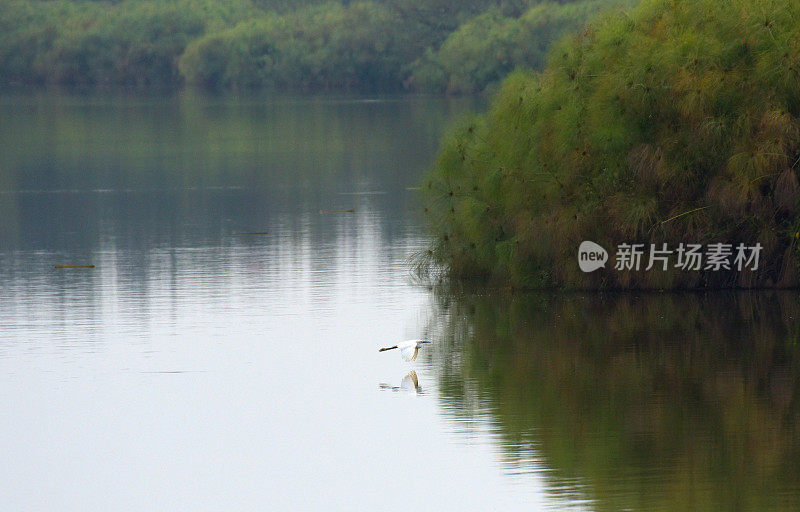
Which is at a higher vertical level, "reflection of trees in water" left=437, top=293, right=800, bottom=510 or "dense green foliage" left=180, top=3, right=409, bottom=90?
"dense green foliage" left=180, top=3, right=409, bottom=90

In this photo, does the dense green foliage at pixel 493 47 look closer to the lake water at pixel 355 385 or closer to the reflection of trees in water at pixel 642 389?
the lake water at pixel 355 385

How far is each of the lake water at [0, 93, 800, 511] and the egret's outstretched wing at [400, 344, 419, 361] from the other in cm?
16

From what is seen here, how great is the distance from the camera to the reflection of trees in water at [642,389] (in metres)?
11.0

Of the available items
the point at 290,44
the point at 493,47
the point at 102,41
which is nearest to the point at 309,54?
the point at 290,44

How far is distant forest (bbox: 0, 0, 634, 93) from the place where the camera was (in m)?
104

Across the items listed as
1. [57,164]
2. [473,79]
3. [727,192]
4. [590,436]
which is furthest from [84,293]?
[473,79]

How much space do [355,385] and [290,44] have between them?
4164 inches

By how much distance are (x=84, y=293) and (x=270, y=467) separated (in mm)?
8993

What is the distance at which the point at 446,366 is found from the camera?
1514 centimetres

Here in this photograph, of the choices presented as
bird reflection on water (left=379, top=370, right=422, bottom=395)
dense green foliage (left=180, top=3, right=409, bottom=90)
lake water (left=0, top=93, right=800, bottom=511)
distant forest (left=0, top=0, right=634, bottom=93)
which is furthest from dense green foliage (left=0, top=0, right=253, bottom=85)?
bird reflection on water (left=379, top=370, right=422, bottom=395)

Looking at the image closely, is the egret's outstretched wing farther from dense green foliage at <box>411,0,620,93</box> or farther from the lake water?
dense green foliage at <box>411,0,620,93</box>

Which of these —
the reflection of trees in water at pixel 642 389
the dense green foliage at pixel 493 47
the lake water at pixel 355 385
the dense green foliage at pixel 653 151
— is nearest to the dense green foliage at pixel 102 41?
the dense green foliage at pixel 493 47

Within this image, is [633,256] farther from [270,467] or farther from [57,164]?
[57,164]

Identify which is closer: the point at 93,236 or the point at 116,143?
the point at 93,236
